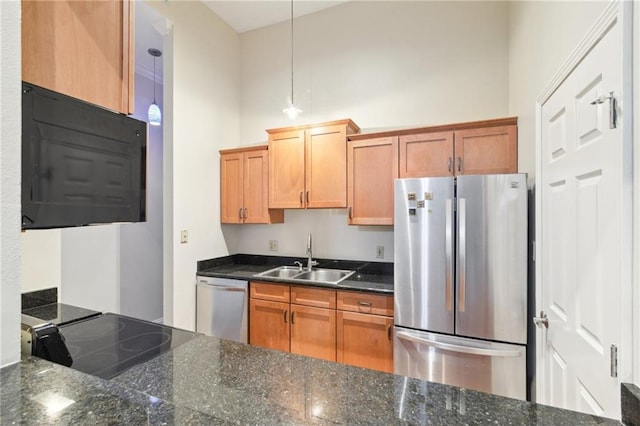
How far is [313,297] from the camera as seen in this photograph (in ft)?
8.09

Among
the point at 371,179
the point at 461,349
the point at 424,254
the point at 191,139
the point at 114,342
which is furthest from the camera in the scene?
the point at 191,139

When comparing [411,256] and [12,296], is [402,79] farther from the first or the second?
[12,296]

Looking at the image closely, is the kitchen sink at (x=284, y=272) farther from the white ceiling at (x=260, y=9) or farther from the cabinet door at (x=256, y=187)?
the white ceiling at (x=260, y=9)

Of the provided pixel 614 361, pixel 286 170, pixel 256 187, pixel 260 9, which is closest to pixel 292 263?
pixel 256 187

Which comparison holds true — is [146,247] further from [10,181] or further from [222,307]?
[10,181]

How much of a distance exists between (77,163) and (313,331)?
80.8 inches

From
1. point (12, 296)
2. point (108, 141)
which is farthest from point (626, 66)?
point (12, 296)

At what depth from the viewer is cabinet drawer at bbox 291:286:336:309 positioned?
2.40 metres

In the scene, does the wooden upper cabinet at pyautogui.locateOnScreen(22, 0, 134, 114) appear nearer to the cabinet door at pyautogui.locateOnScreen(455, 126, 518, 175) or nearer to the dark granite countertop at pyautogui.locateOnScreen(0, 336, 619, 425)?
the dark granite countertop at pyautogui.locateOnScreen(0, 336, 619, 425)

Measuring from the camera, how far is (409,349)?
208 cm

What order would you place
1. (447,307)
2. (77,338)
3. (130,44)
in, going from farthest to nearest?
(447,307) → (77,338) → (130,44)

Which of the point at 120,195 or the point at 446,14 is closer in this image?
the point at 120,195

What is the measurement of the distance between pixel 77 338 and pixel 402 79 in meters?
3.03

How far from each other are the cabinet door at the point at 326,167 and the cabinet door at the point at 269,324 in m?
0.98
